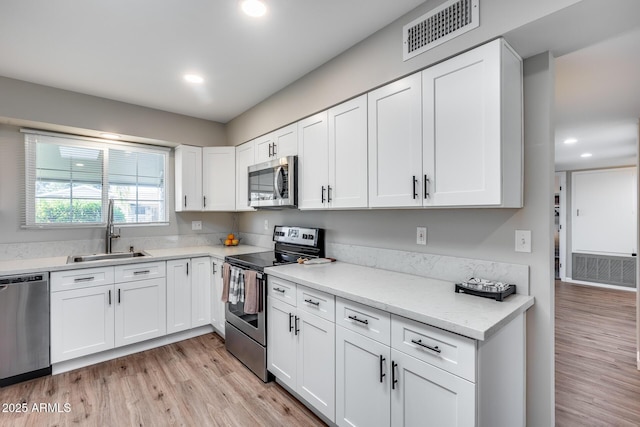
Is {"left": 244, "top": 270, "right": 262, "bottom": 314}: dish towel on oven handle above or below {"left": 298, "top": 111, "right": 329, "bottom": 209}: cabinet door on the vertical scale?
below

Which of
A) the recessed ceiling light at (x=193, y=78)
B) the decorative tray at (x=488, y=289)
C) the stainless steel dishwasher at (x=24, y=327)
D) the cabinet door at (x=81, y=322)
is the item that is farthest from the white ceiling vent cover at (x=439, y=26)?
the stainless steel dishwasher at (x=24, y=327)

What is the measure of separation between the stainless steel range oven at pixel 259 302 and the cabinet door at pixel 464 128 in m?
1.38

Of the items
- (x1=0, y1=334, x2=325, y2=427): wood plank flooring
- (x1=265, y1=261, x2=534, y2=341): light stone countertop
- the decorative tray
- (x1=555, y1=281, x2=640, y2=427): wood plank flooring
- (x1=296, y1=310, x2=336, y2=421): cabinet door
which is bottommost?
(x1=555, y1=281, x2=640, y2=427): wood plank flooring

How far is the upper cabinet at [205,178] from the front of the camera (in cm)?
359

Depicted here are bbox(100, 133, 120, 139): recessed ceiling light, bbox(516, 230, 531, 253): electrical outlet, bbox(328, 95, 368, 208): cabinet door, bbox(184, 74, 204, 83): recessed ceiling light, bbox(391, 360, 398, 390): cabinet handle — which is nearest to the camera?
bbox(391, 360, 398, 390): cabinet handle

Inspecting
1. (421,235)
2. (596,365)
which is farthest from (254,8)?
(596,365)

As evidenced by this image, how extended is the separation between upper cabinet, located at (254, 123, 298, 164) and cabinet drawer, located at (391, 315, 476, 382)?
1803 mm

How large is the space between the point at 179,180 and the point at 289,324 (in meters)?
2.40

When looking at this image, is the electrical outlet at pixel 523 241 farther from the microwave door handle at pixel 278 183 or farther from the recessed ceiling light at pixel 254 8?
the recessed ceiling light at pixel 254 8

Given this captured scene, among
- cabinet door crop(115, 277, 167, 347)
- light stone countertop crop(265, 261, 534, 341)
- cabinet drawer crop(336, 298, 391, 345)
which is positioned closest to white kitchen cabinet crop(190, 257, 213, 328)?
cabinet door crop(115, 277, 167, 347)

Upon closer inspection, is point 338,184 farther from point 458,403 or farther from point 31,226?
point 31,226

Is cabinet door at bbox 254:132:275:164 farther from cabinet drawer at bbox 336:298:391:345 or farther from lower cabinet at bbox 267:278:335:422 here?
cabinet drawer at bbox 336:298:391:345

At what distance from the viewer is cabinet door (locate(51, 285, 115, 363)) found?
252cm

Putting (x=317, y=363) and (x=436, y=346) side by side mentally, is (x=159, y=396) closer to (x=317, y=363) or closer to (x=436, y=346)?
(x=317, y=363)
